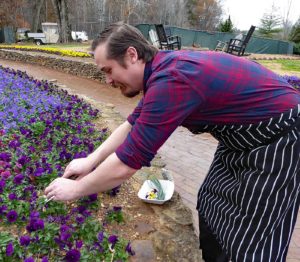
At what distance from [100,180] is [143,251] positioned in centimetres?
78

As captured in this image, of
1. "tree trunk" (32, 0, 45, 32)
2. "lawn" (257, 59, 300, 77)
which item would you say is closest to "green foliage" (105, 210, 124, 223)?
"lawn" (257, 59, 300, 77)

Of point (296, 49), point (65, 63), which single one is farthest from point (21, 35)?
point (65, 63)

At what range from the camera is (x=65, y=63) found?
1220 cm

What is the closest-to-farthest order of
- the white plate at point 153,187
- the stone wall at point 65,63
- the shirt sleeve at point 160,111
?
the shirt sleeve at point 160,111 < the white plate at point 153,187 < the stone wall at point 65,63

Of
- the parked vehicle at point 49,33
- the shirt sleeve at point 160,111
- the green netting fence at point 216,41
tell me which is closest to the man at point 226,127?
the shirt sleeve at point 160,111

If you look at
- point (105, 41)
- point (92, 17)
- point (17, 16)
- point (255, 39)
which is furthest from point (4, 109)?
point (92, 17)

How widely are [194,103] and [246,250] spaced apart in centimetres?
76

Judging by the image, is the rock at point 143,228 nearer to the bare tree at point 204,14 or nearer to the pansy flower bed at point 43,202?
the pansy flower bed at point 43,202

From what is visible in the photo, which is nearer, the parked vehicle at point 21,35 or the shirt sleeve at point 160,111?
the shirt sleeve at point 160,111

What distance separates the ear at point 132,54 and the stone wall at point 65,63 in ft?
29.1

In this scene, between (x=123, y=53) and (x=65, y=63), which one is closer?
(x=123, y=53)

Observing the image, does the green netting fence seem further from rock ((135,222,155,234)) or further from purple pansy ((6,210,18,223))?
purple pansy ((6,210,18,223))

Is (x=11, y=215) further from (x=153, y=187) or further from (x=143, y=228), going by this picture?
(x=153, y=187)

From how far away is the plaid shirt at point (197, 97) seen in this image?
134 centimetres
